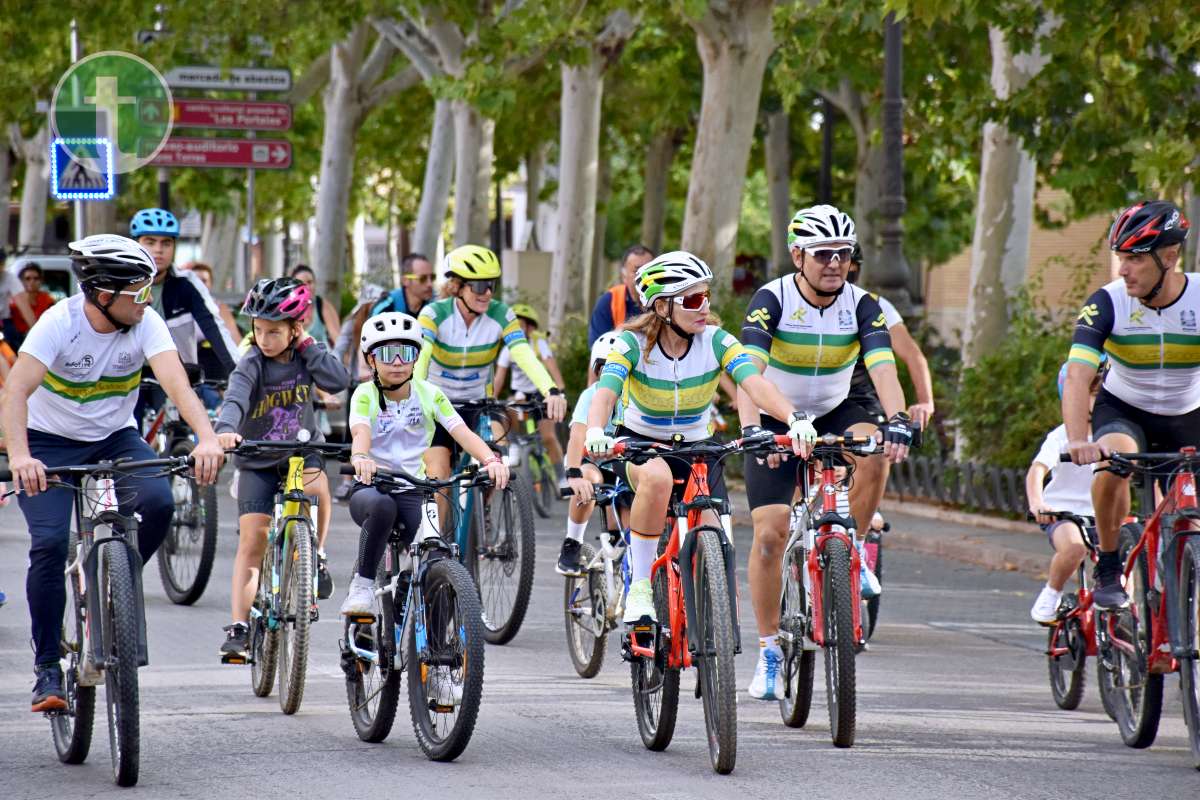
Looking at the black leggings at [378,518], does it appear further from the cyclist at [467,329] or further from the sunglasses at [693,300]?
the cyclist at [467,329]

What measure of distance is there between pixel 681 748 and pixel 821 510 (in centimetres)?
102

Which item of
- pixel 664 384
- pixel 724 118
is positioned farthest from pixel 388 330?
pixel 724 118

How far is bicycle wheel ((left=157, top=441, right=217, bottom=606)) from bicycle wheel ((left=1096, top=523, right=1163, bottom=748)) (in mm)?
5189

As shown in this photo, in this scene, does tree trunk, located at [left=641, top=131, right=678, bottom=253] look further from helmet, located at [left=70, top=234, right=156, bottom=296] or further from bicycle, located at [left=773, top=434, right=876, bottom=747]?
helmet, located at [left=70, top=234, right=156, bottom=296]

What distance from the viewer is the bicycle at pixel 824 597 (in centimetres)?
745

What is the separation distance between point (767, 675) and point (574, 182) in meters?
17.4

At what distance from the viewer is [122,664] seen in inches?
264

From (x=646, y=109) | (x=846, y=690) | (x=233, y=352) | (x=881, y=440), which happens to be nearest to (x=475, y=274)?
(x=233, y=352)

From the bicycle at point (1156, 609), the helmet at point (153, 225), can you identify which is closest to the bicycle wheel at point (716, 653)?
the bicycle at point (1156, 609)

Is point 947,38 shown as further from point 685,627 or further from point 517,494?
point 685,627

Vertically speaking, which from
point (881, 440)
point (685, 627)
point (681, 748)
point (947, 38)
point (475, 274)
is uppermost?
point (947, 38)

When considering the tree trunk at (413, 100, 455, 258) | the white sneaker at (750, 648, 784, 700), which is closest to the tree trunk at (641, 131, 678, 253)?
the tree trunk at (413, 100, 455, 258)

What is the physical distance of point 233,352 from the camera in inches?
431

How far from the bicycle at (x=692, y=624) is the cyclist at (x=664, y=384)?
0.29 ft
